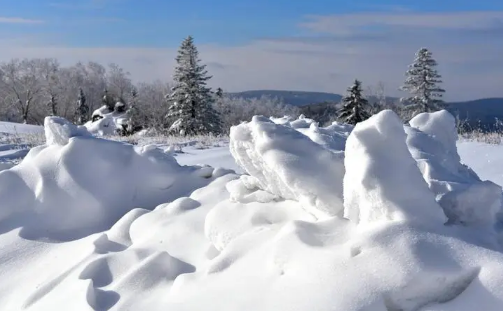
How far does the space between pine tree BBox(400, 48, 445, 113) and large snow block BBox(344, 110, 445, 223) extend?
120 ft

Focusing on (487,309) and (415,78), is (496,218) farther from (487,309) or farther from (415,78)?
(415,78)

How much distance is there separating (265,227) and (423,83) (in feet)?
122

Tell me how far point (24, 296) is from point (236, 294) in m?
1.59

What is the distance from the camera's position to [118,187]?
4656 mm

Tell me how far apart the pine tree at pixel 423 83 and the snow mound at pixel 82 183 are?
35453 millimetres

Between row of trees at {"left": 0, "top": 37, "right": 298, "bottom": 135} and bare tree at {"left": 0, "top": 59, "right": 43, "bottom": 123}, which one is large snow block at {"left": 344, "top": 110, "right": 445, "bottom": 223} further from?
bare tree at {"left": 0, "top": 59, "right": 43, "bottom": 123}

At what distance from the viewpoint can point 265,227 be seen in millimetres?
3219

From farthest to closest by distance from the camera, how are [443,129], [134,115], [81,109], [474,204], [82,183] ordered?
1. [81,109]
2. [134,115]
3. [82,183]
4. [443,129]
5. [474,204]

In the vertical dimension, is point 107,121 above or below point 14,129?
below

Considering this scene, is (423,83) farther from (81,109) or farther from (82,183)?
(81,109)

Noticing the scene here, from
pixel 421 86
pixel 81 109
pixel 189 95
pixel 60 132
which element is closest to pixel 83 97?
pixel 81 109

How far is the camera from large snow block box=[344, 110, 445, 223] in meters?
2.68

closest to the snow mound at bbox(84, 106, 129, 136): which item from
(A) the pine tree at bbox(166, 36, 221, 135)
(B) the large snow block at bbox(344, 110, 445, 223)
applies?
(A) the pine tree at bbox(166, 36, 221, 135)

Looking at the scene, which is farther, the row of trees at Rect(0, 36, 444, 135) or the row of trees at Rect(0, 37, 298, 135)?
the row of trees at Rect(0, 37, 298, 135)
